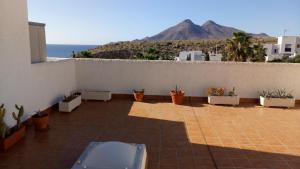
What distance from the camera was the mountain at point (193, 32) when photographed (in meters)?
93.2

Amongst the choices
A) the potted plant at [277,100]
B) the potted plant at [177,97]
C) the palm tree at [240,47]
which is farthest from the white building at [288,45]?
the potted plant at [177,97]

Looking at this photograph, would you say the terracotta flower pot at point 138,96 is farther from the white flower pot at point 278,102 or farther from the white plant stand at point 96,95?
the white flower pot at point 278,102

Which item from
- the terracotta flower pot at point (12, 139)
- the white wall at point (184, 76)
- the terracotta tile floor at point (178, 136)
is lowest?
the terracotta tile floor at point (178, 136)

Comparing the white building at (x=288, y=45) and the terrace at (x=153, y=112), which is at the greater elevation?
the white building at (x=288, y=45)

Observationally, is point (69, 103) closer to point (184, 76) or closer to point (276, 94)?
point (184, 76)

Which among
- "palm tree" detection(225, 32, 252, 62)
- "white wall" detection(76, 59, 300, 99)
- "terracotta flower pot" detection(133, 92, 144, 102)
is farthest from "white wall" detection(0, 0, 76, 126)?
"palm tree" detection(225, 32, 252, 62)

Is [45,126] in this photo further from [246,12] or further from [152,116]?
[246,12]

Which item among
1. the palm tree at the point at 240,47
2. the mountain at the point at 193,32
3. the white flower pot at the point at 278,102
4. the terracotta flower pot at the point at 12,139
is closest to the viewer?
the terracotta flower pot at the point at 12,139

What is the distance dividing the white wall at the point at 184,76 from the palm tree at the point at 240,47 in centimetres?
1725

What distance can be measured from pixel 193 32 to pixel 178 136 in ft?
312

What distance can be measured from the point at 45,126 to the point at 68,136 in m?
0.77

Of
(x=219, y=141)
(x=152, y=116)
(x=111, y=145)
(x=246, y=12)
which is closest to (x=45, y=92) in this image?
(x=152, y=116)

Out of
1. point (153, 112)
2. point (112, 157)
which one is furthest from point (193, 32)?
point (112, 157)

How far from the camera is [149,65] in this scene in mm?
8492
